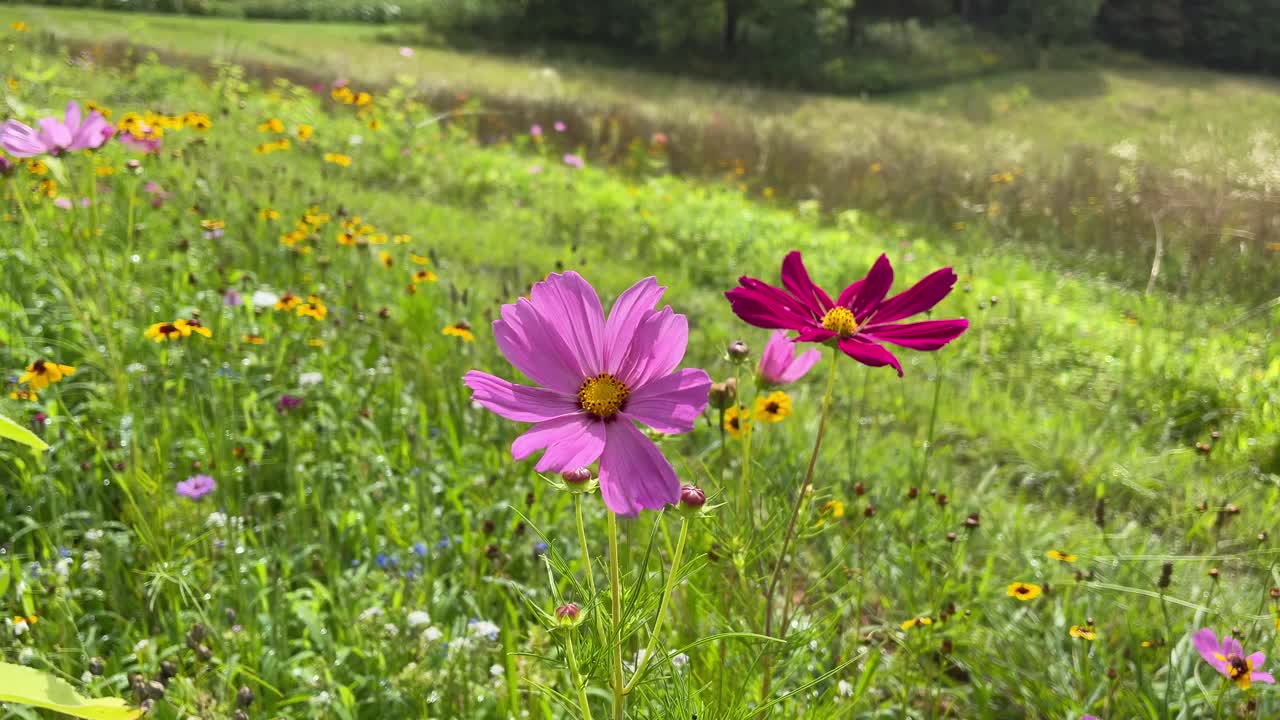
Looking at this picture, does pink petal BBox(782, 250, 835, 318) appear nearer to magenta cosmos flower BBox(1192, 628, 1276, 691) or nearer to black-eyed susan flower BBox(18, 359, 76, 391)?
magenta cosmos flower BBox(1192, 628, 1276, 691)

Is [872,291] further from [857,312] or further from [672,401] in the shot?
[672,401]

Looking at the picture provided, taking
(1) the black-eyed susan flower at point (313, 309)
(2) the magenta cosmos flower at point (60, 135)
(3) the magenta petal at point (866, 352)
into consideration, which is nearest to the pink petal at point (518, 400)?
(3) the magenta petal at point (866, 352)

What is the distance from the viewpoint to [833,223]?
7203 mm

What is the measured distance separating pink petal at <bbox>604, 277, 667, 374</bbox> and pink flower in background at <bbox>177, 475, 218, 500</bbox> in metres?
1.27

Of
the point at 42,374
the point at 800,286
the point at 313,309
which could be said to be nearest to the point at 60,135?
the point at 42,374

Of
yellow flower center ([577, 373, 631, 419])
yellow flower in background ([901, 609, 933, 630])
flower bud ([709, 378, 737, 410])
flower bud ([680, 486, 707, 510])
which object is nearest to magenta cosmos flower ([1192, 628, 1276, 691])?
yellow flower in background ([901, 609, 933, 630])

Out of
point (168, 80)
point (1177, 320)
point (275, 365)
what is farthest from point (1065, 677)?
point (168, 80)

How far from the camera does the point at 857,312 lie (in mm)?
822

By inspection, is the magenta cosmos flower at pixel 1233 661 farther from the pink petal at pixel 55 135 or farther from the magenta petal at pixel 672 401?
the pink petal at pixel 55 135

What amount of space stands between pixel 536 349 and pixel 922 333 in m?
0.35

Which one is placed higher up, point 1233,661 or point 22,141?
point 22,141

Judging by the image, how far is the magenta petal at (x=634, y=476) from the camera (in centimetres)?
56

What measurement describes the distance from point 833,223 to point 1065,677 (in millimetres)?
5952

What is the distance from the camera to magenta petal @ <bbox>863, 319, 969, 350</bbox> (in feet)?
2.27
